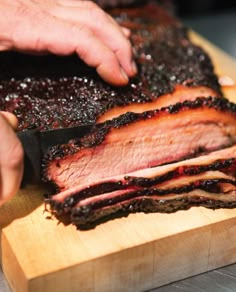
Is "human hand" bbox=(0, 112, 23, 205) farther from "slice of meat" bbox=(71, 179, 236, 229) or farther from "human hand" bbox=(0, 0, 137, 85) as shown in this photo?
"human hand" bbox=(0, 0, 137, 85)

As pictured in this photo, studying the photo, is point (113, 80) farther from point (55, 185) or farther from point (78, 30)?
point (55, 185)

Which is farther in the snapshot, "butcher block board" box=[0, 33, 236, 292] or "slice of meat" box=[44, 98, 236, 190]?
"slice of meat" box=[44, 98, 236, 190]

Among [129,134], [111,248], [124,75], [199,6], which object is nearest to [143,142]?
[129,134]

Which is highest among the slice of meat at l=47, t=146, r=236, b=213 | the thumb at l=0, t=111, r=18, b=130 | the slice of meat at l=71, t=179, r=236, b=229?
the thumb at l=0, t=111, r=18, b=130

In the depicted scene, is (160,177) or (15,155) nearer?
(15,155)

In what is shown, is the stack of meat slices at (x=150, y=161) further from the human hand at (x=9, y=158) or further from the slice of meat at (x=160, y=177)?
the human hand at (x=9, y=158)

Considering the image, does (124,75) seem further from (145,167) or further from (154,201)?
(154,201)

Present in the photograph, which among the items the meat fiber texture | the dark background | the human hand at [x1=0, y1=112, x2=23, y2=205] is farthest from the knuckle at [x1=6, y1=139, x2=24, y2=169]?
the dark background
